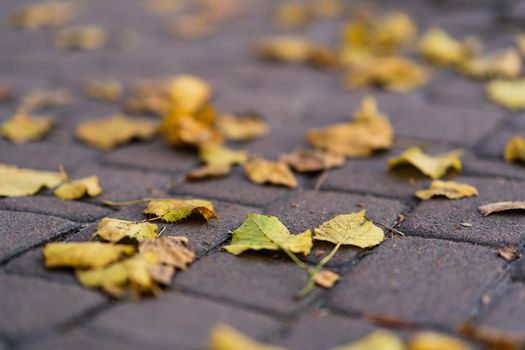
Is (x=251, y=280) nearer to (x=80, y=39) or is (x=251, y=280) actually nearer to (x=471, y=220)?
(x=471, y=220)

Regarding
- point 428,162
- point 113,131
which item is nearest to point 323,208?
Answer: point 428,162

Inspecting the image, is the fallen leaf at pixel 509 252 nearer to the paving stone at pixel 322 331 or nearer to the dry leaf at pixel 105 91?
the paving stone at pixel 322 331

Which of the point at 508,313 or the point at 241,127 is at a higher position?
the point at 508,313

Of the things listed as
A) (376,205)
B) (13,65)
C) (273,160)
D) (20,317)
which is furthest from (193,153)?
(13,65)

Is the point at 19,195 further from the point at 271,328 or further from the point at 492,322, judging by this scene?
the point at 492,322

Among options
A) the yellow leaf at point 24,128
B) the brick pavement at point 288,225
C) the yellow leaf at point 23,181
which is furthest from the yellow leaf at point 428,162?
the yellow leaf at point 24,128

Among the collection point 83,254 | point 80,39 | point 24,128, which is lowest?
point 80,39
